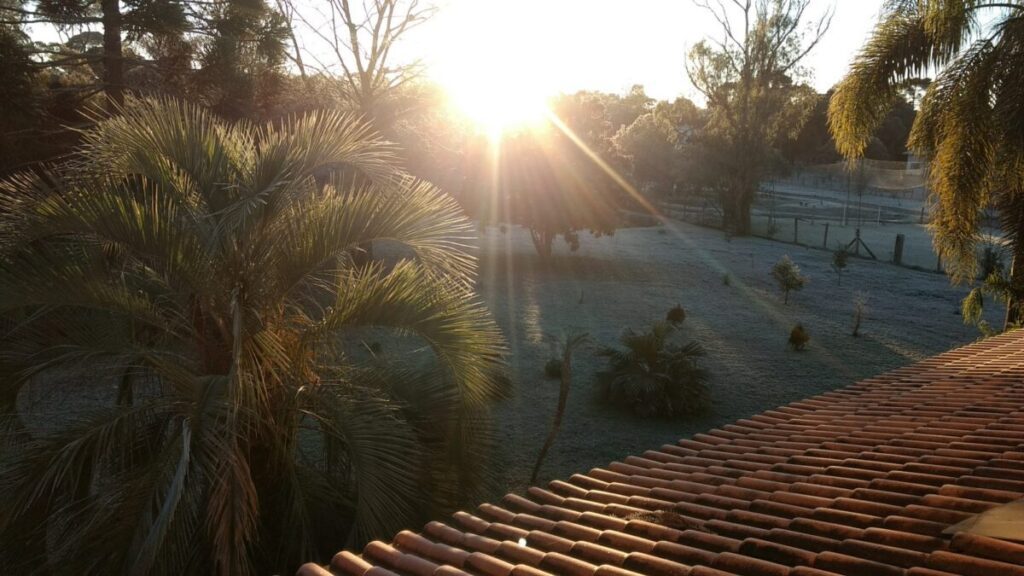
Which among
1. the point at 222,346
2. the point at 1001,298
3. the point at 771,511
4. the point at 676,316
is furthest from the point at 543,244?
the point at 771,511

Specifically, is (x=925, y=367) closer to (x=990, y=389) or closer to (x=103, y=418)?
(x=990, y=389)

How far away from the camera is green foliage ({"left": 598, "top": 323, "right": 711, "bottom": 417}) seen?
1017 cm

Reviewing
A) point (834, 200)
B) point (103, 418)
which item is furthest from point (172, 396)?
point (834, 200)

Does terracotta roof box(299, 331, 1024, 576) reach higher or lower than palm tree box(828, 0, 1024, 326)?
lower

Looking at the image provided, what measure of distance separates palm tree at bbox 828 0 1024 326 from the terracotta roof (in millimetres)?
4714

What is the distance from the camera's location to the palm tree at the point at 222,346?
412cm

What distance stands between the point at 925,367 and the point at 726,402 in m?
3.85

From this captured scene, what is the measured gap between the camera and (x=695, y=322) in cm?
1608

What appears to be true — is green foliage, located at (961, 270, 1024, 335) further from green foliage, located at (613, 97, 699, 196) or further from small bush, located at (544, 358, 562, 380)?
green foliage, located at (613, 97, 699, 196)

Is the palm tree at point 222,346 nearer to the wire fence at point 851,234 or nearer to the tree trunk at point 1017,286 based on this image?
the tree trunk at point 1017,286

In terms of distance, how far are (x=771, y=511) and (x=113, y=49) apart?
12303 mm

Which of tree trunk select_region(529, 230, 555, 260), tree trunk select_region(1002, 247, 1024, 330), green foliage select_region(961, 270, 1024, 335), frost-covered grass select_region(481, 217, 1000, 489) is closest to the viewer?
frost-covered grass select_region(481, 217, 1000, 489)

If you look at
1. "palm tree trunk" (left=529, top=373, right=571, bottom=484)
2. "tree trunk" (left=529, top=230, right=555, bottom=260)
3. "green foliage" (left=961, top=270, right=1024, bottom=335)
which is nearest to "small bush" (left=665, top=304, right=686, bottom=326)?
"green foliage" (left=961, top=270, right=1024, bottom=335)

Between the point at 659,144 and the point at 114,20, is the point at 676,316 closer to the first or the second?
the point at 114,20
